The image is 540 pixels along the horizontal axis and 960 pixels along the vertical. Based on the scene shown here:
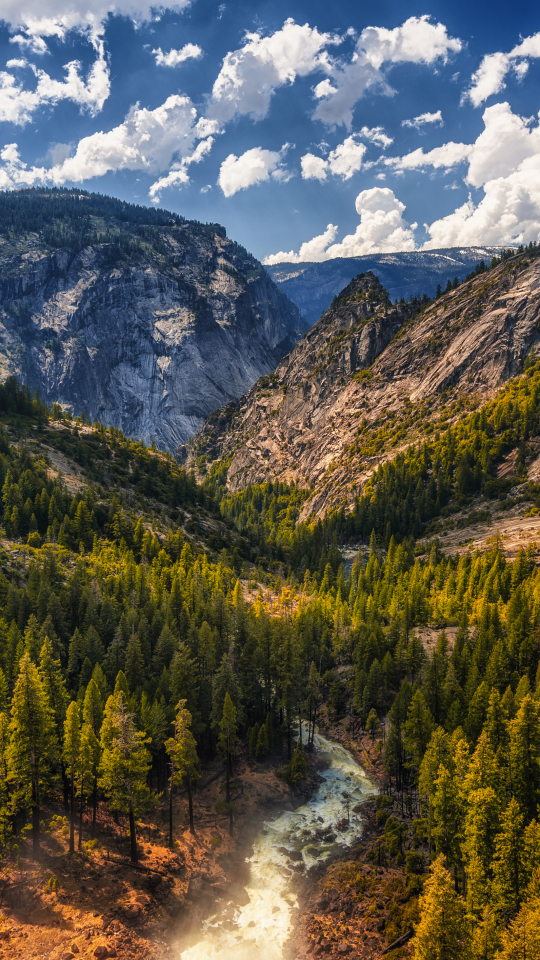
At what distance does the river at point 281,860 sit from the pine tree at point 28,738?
1818 cm

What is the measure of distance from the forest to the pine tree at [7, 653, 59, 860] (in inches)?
7.9

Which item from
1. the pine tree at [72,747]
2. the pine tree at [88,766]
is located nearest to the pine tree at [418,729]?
the pine tree at [88,766]

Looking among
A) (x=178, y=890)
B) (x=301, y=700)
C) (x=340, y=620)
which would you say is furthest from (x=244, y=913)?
(x=340, y=620)

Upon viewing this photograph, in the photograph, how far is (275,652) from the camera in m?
79.8

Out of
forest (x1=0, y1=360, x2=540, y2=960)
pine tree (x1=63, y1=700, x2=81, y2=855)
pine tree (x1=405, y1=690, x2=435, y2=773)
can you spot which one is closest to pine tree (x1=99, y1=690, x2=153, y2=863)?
forest (x1=0, y1=360, x2=540, y2=960)

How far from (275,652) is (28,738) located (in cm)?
4123

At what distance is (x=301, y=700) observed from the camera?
81.6 m

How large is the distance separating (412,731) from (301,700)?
→ 22.8 m

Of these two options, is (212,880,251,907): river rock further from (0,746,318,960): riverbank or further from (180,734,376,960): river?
(180,734,376,960): river

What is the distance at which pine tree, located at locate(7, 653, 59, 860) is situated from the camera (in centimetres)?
4478

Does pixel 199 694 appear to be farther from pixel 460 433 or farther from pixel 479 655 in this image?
pixel 460 433

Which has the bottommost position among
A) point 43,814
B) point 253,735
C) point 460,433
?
point 253,735

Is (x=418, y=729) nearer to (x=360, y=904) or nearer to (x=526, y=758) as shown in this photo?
(x=526, y=758)

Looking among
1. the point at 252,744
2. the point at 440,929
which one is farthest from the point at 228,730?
the point at 440,929
